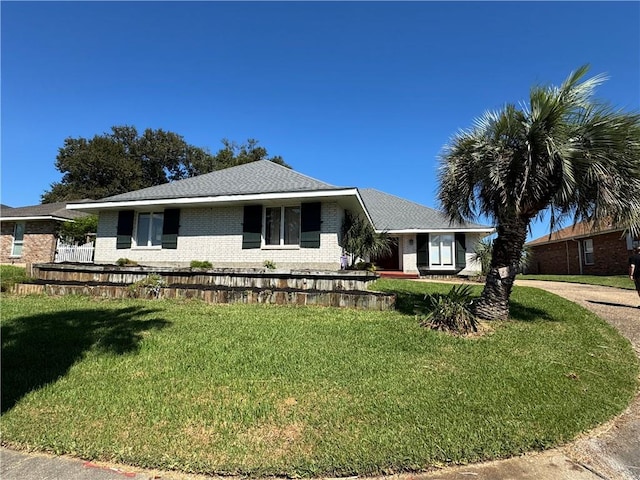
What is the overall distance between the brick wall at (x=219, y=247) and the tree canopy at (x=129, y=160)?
2511cm

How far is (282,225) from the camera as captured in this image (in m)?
13.2

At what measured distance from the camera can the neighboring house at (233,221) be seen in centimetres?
1252

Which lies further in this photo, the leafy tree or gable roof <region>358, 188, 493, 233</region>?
gable roof <region>358, 188, 493, 233</region>

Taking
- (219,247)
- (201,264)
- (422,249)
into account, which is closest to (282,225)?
(219,247)

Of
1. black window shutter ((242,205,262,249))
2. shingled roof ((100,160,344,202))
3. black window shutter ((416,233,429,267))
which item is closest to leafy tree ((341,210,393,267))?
shingled roof ((100,160,344,202))

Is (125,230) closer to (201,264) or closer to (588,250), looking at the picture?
(201,264)

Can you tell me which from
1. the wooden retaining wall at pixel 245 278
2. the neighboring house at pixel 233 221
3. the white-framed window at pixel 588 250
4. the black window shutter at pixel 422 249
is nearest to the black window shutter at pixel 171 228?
the neighboring house at pixel 233 221

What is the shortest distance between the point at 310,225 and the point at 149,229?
710 cm

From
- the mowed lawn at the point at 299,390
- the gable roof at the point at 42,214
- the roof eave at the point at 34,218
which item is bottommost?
the mowed lawn at the point at 299,390

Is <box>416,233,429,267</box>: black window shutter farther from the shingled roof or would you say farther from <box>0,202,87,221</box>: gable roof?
<box>0,202,87,221</box>: gable roof

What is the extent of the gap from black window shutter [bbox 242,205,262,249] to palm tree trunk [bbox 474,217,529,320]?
27.2 ft

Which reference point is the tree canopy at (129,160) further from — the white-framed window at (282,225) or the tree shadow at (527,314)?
the tree shadow at (527,314)

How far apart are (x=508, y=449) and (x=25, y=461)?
390 cm

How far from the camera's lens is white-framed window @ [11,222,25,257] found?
21.3 meters
